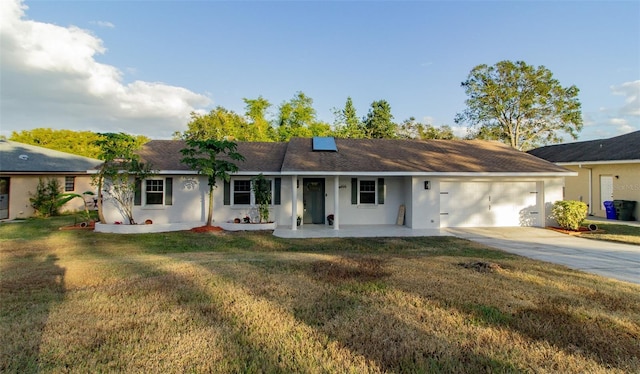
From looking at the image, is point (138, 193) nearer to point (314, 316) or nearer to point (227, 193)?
point (227, 193)

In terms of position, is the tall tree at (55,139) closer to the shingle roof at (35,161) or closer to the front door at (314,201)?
the shingle roof at (35,161)

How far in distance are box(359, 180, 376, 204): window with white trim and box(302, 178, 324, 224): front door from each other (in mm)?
1697

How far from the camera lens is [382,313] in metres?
4.16

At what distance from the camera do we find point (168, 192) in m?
13.2

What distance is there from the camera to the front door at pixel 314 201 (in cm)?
1388

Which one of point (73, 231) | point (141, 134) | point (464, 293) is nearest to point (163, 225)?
point (73, 231)

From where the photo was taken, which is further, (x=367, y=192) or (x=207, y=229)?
(x=367, y=192)

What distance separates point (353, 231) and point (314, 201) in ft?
8.77

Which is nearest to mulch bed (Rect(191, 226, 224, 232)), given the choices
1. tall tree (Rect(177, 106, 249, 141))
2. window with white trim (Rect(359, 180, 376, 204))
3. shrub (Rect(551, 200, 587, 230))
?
window with white trim (Rect(359, 180, 376, 204))

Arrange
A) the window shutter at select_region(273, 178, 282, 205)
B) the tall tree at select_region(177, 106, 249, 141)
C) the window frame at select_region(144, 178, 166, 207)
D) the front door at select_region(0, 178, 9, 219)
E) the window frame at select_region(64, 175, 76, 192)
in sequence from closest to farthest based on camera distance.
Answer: the window frame at select_region(144, 178, 166, 207)
the window shutter at select_region(273, 178, 282, 205)
the front door at select_region(0, 178, 9, 219)
the window frame at select_region(64, 175, 76, 192)
the tall tree at select_region(177, 106, 249, 141)

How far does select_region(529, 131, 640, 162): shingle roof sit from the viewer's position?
15.8 metres

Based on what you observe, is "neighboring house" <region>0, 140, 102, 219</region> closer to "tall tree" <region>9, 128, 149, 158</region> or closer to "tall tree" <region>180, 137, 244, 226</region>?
"tall tree" <region>180, 137, 244, 226</region>

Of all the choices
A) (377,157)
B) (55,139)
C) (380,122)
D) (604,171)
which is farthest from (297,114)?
(55,139)

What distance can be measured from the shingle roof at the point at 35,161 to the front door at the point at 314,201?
43.5 ft
